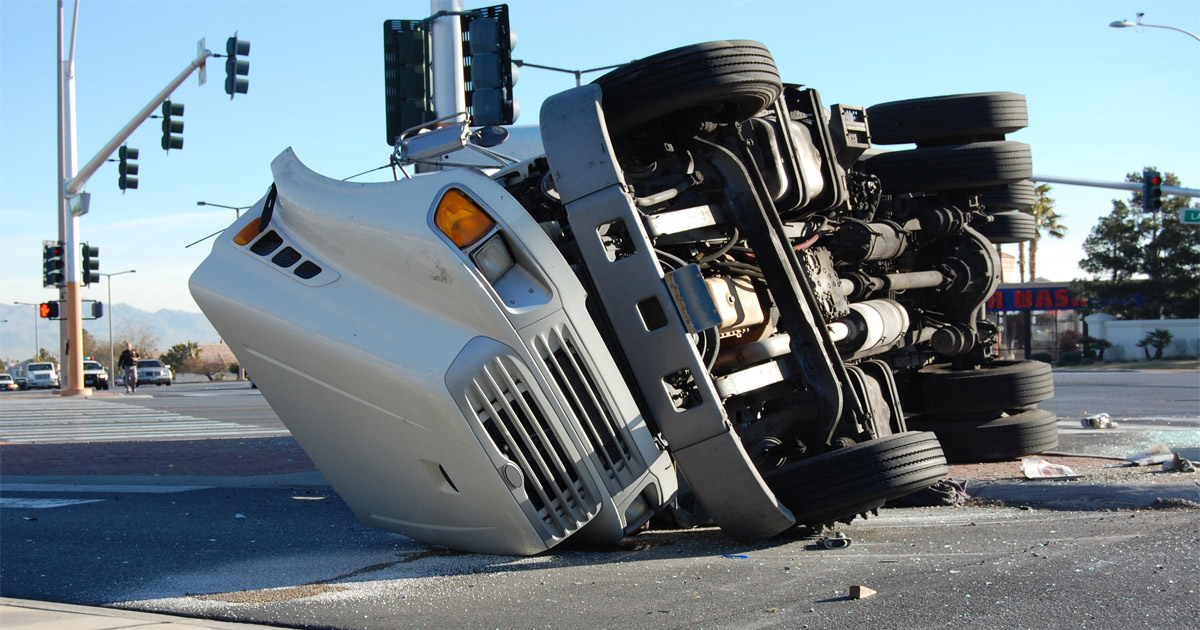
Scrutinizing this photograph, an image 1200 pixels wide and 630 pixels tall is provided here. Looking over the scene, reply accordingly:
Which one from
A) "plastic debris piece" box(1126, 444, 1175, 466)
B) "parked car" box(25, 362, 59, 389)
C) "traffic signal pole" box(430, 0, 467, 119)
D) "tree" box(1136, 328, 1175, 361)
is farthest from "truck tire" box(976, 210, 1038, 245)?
"parked car" box(25, 362, 59, 389)

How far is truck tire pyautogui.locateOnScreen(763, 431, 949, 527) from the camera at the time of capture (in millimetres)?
4207

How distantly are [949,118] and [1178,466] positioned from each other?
278cm

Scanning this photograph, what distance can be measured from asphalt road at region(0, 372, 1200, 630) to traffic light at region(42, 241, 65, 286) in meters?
→ 23.6

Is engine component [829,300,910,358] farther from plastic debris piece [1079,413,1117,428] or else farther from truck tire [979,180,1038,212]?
plastic debris piece [1079,413,1117,428]

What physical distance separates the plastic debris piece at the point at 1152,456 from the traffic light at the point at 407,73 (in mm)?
5798

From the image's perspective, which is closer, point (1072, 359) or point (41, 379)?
point (1072, 359)

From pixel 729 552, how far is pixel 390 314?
5.69 ft

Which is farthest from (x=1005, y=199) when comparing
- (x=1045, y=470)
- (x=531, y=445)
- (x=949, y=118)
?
(x=531, y=445)

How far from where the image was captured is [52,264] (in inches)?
1070

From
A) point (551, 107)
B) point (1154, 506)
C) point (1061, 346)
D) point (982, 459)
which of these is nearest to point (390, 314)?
point (551, 107)

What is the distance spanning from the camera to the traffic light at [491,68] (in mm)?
7648

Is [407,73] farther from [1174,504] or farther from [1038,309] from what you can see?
[1038,309]

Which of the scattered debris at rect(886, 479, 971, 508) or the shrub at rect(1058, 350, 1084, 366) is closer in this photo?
the scattered debris at rect(886, 479, 971, 508)

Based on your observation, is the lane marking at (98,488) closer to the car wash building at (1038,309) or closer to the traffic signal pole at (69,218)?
the traffic signal pole at (69,218)
